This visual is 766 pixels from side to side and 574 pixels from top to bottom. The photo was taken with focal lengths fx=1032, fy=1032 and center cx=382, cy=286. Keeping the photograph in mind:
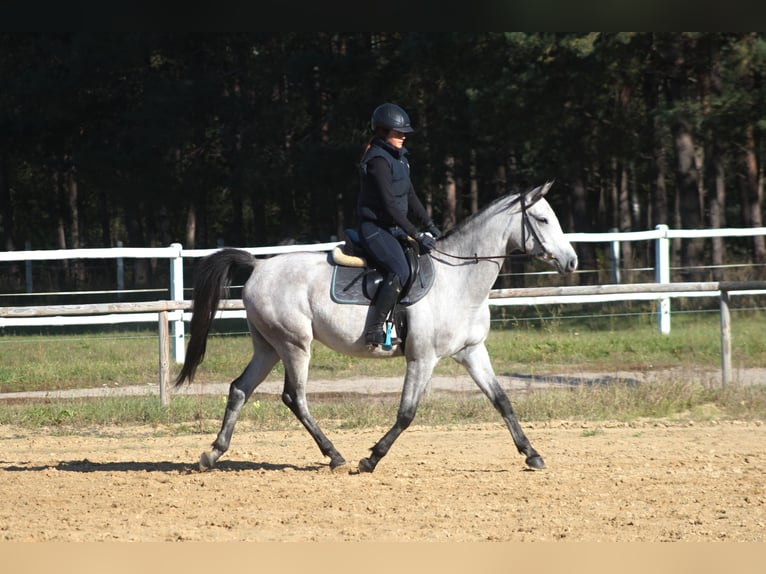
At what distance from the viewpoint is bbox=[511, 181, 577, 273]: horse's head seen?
7930 millimetres

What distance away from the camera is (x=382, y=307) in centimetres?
785

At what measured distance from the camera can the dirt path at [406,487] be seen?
6.07 metres

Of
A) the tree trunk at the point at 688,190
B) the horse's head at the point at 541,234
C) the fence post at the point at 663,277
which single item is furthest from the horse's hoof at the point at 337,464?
the tree trunk at the point at 688,190

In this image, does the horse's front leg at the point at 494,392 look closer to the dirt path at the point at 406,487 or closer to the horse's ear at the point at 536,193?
the dirt path at the point at 406,487

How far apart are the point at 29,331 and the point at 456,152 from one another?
1415 centimetres

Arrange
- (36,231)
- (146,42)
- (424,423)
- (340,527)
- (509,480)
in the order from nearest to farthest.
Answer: (340,527), (509,480), (424,423), (146,42), (36,231)

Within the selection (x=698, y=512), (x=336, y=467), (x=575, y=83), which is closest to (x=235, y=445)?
(x=336, y=467)

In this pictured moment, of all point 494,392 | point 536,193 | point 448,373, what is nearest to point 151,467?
point 494,392

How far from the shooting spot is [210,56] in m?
39.2

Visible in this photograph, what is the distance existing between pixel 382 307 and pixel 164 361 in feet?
Answer: 15.6

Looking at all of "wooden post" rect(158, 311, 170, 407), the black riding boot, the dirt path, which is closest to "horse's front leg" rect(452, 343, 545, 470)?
the dirt path

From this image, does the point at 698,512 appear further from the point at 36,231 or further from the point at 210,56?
the point at 36,231

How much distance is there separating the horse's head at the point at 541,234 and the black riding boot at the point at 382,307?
3.48 ft

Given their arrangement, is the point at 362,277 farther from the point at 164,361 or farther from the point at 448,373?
the point at 448,373
